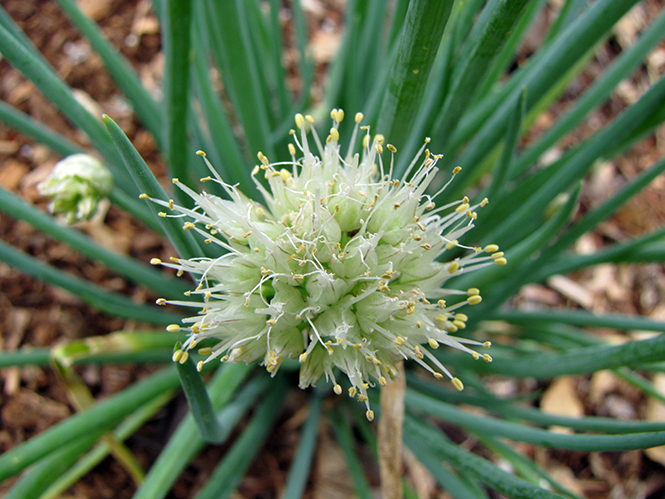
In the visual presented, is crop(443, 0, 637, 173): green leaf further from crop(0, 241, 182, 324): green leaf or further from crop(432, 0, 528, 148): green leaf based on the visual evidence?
crop(0, 241, 182, 324): green leaf

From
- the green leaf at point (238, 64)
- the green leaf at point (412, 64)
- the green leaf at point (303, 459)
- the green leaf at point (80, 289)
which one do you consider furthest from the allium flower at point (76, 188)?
the green leaf at point (303, 459)

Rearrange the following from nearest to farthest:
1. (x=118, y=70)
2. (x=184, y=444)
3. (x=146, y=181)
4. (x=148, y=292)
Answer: (x=146, y=181) → (x=184, y=444) → (x=118, y=70) → (x=148, y=292)

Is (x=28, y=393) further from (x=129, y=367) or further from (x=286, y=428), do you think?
(x=286, y=428)

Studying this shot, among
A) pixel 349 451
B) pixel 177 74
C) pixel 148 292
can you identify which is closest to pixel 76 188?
pixel 177 74

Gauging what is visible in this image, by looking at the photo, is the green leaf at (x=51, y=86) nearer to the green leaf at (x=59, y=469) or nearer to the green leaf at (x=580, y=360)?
the green leaf at (x=59, y=469)

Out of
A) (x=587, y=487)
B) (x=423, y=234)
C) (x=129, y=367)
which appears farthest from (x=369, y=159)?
(x=587, y=487)

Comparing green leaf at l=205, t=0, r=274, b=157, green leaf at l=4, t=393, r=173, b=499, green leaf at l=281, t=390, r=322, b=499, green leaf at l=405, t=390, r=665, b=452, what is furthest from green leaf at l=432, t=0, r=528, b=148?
green leaf at l=4, t=393, r=173, b=499

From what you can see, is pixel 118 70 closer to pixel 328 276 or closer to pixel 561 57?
pixel 328 276

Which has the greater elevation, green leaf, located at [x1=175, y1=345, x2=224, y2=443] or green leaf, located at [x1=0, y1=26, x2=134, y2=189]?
green leaf, located at [x1=0, y1=26, x2=134, y2=189]
